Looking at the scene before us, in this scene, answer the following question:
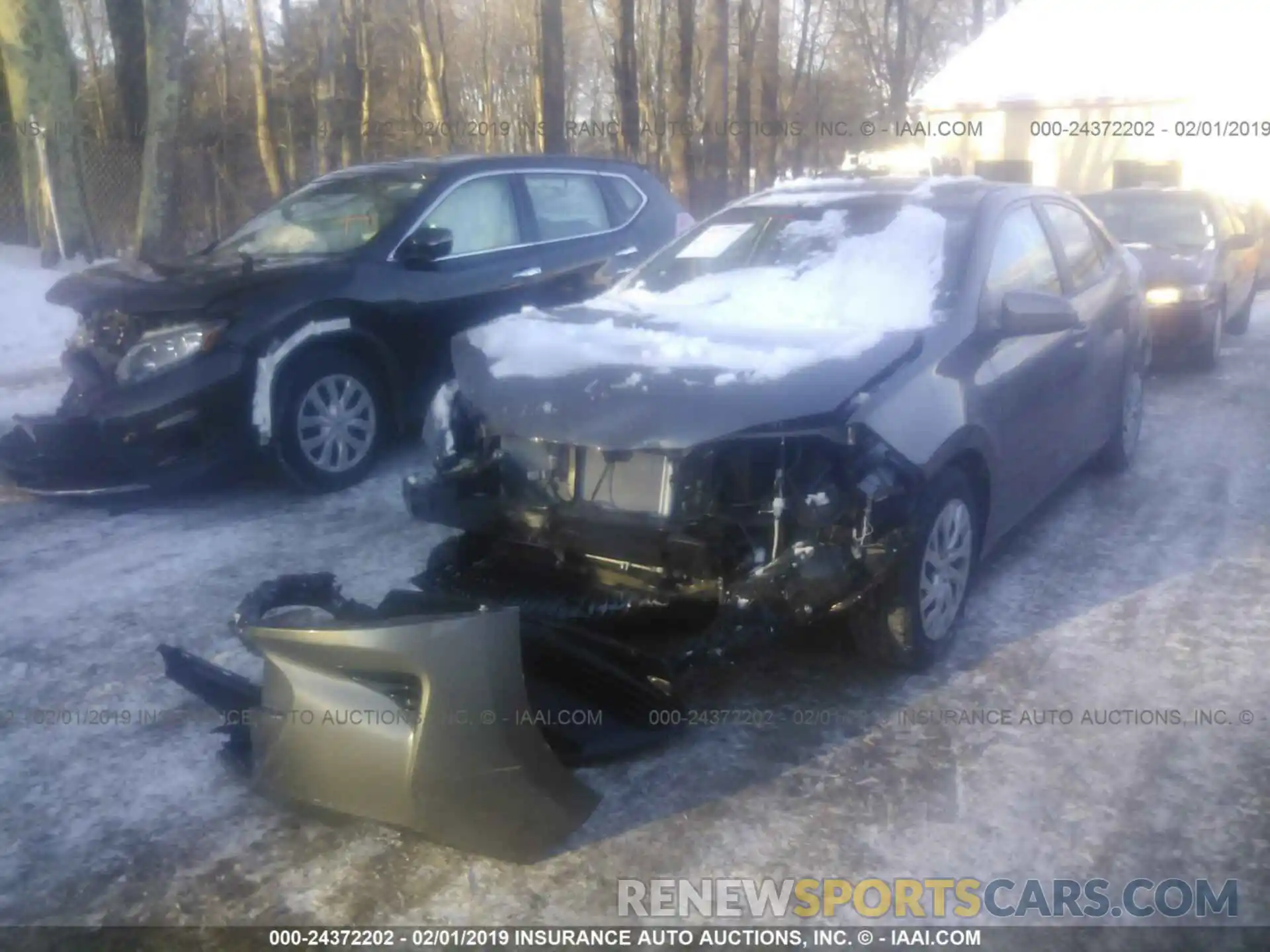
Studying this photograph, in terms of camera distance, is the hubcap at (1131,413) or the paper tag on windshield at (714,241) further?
the hubcap at (1131,413)

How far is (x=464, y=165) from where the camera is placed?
262 inches

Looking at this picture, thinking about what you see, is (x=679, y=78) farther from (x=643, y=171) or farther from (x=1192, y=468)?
(x=1192, y=468)

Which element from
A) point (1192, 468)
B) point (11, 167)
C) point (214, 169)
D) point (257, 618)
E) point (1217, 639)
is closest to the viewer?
point (257, 618)

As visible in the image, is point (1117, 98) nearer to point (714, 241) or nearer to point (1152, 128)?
point (1152, 128)

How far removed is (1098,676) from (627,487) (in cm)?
183

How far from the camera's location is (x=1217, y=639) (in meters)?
4.23

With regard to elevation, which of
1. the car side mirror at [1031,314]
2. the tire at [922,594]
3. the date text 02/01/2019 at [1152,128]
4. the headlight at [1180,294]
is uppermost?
the date text 02/01/2019 at [1152,128]

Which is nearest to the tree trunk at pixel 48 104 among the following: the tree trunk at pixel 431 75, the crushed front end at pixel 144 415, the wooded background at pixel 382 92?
the wooded background at pixel 382 92

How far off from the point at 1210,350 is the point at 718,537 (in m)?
7.31

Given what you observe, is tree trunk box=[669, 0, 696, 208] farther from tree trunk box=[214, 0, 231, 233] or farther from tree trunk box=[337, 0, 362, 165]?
tree trunk box=[214, 0, 231, 233]

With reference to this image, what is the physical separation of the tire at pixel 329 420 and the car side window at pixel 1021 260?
3.28 meters

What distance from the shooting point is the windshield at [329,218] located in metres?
6.27

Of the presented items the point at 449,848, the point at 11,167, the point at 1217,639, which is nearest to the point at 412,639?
the point at 449,848

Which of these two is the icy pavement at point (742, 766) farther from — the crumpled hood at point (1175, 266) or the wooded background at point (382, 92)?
the wooded background at point (382, 92)
